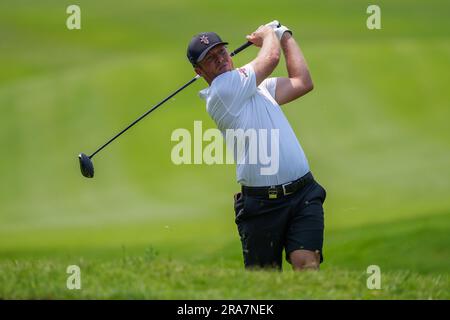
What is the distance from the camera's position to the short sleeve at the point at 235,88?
8266 mm

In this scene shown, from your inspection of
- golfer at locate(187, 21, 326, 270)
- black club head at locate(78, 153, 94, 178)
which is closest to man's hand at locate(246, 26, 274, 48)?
golfer at locate(187, 21, 326, 270)

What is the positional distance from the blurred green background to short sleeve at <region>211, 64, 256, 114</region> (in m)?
5.44

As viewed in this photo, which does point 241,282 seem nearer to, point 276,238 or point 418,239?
point 276,238

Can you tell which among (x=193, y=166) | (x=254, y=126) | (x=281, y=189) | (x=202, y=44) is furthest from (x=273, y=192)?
(x=193, y=166)

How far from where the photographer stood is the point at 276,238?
8.51m

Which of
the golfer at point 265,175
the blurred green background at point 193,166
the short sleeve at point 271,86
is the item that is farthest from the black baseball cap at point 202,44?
the blurred green background at point 193,166

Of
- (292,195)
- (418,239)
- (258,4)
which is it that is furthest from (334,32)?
(292,195)

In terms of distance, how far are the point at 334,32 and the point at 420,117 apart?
40.4 ft

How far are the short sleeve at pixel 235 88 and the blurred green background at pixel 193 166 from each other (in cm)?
544

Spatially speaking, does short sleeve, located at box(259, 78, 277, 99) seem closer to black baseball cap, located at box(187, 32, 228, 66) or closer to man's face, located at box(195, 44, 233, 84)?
man's face, located at box(195, 44, 233, 84)

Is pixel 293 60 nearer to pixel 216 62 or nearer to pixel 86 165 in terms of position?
pixel 216 62

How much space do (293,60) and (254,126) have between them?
934 mm

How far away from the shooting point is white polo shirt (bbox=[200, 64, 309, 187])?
8.28 m

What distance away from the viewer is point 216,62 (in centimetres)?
852
